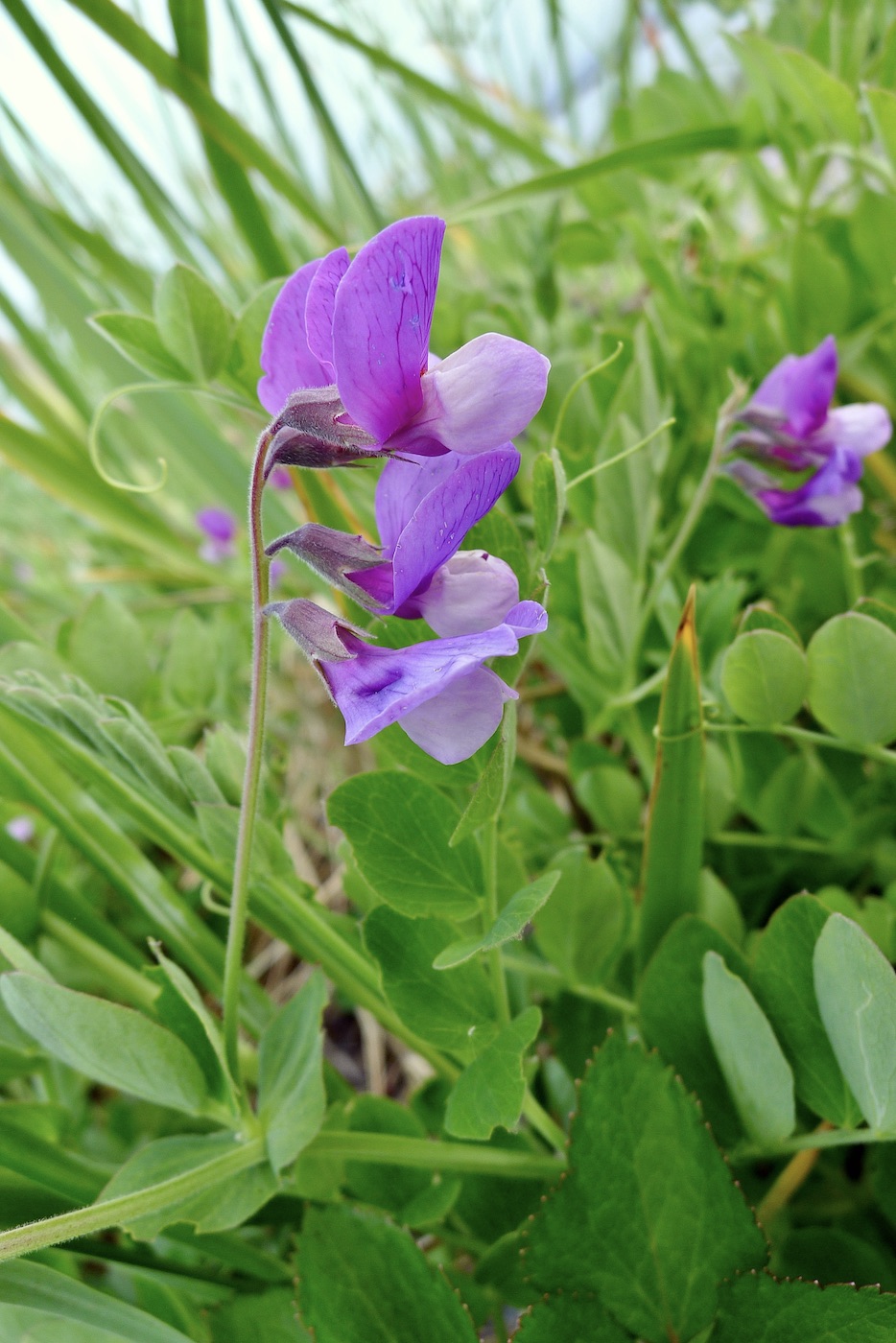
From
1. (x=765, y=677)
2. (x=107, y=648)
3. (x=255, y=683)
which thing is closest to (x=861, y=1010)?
(x=765, y=677)

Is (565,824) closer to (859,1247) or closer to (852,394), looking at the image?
(859,1247)

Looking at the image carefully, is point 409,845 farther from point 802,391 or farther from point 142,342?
point 802,391

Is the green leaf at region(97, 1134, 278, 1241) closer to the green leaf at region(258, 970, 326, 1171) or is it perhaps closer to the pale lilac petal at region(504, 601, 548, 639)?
the green leaf at region(258, 970, 326, 1171)

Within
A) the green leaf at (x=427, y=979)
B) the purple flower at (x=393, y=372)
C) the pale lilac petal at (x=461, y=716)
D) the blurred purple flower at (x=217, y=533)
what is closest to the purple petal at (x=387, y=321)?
the purple flower at (x=393, y=372)

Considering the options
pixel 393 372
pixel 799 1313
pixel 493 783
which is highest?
pixel 393 372

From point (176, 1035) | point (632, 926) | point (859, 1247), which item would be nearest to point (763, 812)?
point (632, 926)

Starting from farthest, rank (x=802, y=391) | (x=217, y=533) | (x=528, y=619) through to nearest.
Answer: (x=217, y=533) < (x=802, y=391) < (x=528, y=619)
